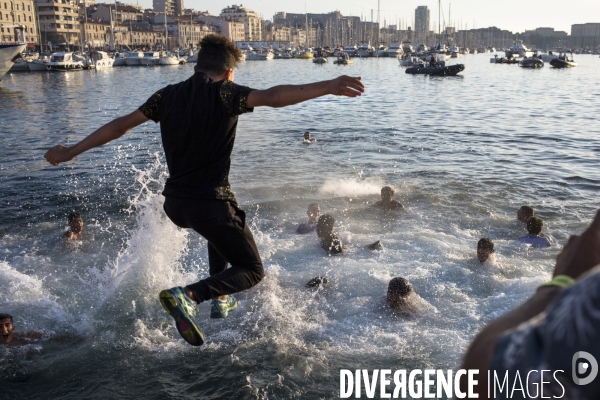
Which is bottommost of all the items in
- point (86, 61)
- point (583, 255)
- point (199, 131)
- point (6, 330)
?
point (6, 330)

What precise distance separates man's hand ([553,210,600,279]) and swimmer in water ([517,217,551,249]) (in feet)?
30.8

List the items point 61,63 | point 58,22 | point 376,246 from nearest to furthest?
point 376,246 → point 61,63 → point 58,22

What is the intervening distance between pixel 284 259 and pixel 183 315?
6.04 meters

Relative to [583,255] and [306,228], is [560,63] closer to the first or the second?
[306,228]

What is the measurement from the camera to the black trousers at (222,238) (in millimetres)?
4422

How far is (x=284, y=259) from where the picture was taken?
1006 centimetres

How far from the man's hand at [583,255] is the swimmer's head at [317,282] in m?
6.95

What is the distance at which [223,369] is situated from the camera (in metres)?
6.30

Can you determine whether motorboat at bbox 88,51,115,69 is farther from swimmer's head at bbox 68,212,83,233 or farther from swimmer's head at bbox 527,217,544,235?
swimmer's head at bbox 527,217,544,235

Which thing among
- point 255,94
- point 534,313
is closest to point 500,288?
point 255,94

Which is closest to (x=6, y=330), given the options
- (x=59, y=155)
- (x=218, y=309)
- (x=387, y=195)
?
(x=59, y=155)

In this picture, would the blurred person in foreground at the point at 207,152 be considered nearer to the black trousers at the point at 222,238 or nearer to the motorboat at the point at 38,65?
the black trousers at the point at 222,238

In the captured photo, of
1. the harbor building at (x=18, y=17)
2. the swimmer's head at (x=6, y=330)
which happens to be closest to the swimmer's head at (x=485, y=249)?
the swimmer's head at (x=6, y=330)

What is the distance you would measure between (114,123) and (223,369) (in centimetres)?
308
